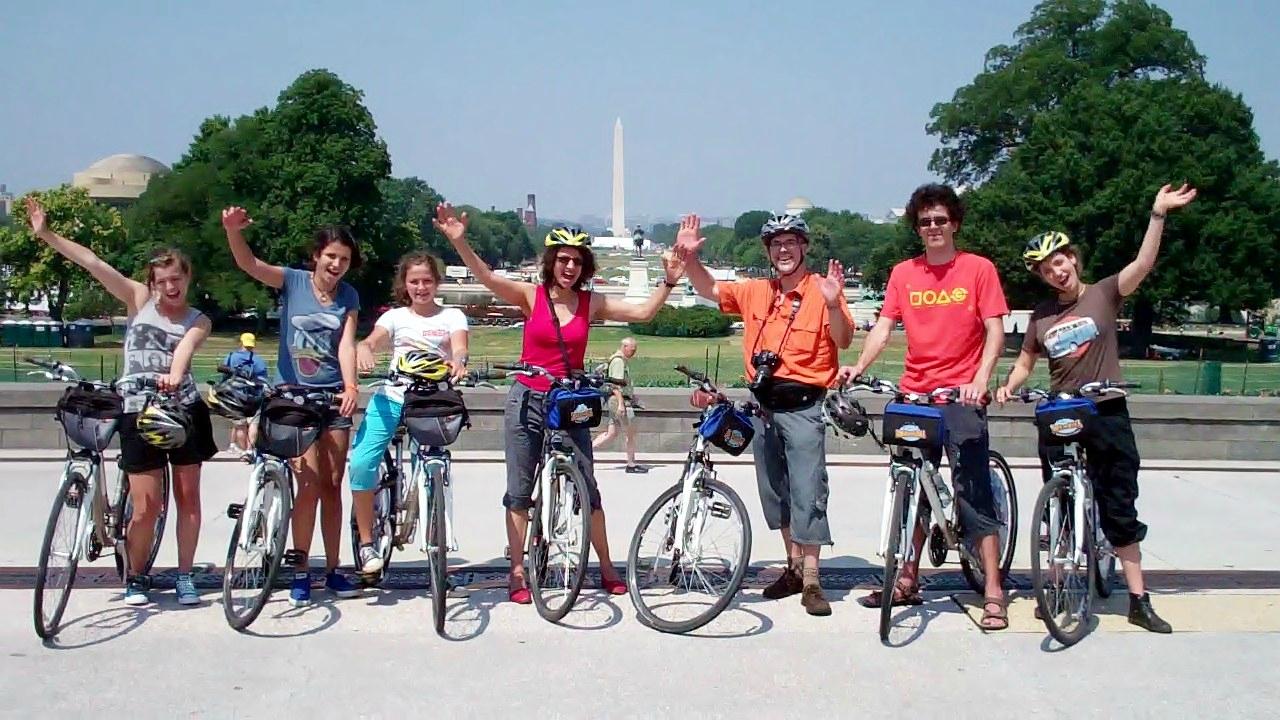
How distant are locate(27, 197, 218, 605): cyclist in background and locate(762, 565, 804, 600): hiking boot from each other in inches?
109

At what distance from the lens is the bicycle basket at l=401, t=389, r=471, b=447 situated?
576 centimetres

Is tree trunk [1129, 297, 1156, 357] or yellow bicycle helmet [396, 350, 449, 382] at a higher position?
yellow bicycle helmet [396, 350, 449, 382]

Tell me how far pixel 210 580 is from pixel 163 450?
929 millimetres

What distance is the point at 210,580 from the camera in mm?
6414

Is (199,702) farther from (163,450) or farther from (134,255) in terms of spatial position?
(134,255)

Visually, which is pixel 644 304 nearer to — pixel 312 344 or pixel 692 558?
pixel 692 558

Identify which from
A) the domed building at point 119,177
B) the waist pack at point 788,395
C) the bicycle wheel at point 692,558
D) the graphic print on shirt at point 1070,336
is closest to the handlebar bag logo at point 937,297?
the graphic print on shirt at point 1070,336

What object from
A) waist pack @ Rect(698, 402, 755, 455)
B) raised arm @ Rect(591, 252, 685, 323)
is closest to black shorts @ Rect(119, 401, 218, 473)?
raised arm @ Rect(591, 252, 685, 323)

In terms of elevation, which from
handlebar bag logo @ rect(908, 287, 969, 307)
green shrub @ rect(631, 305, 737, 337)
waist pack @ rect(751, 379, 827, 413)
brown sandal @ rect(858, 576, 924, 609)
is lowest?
green shrub @ rect(631, 305, 737, 337)

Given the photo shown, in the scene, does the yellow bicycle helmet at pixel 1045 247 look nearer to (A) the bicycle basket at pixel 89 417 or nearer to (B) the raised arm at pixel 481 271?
(B) the raised arm at pixel 481 271

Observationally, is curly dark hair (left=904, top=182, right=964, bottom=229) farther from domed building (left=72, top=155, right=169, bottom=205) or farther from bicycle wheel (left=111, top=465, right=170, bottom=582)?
domed building (left=72, top=155, right=169, bottom=205)

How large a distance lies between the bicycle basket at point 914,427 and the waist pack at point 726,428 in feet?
2.11

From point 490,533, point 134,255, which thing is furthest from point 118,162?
point 490,533

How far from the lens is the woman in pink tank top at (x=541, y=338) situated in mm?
5934
